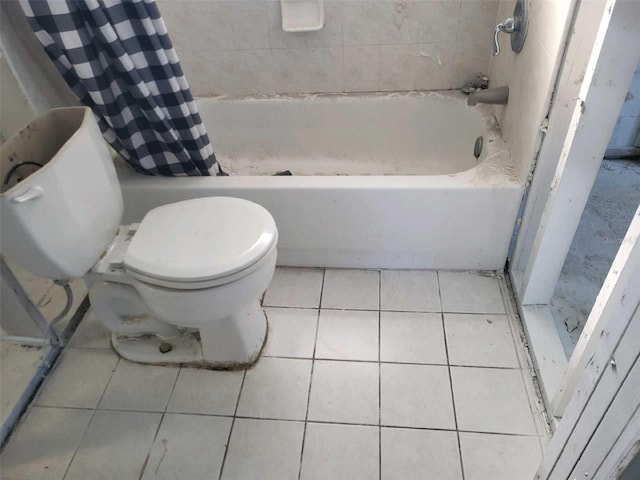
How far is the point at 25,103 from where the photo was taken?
4.63 ft

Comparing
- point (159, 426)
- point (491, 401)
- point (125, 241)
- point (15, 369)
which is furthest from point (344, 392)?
point (15, 369)

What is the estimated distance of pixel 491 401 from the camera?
1.34 m

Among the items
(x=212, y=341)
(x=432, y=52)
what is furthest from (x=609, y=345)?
(x=432, y=52)

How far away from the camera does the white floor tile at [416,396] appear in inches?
51.7

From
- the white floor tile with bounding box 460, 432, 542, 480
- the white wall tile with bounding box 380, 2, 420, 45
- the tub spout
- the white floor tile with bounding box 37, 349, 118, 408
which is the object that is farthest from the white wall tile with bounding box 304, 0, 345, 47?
the white floor tile with bounding box 460, 432, 542, 480

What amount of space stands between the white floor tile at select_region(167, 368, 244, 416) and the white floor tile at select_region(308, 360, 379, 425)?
0.24m

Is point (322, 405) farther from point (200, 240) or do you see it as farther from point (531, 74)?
point (531, 74)

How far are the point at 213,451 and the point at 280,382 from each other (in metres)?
0.27

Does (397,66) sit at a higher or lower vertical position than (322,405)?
higher

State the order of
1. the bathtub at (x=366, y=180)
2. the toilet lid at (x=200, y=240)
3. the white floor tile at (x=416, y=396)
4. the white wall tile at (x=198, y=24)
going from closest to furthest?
1. the toilet lid at (x=200, y=240)
2. the white floor tile at (x=416, y=396)
3. the bathtub at (x=366, y=180)
4. the white wall tile at (x=198, y=24)

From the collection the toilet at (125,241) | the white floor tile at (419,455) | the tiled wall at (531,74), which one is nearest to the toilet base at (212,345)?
the toilet at (125,241)

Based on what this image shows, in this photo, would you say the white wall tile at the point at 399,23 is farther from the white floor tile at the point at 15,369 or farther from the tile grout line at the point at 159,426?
the white floor tile at the point at 15,369

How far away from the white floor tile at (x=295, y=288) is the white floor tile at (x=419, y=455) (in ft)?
1.80

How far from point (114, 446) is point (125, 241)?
58 centimetres
